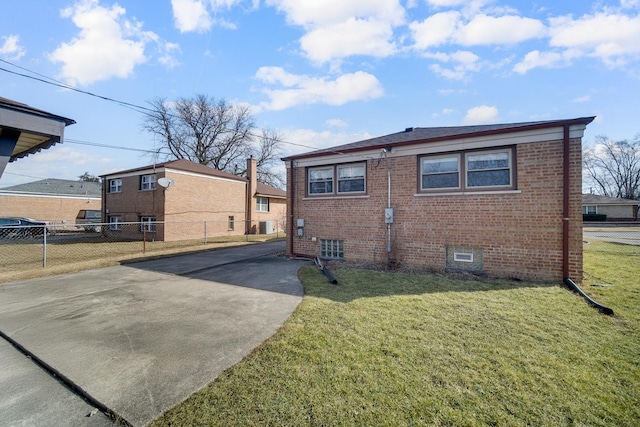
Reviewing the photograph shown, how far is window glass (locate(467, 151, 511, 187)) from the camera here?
730cm

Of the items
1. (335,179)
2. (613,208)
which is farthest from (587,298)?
(613,208)

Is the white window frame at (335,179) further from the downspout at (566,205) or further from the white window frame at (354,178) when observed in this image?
the downspout at (566,205)

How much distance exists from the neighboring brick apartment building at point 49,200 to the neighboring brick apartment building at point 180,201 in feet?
47.7

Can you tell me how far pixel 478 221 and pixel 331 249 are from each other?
4.68m

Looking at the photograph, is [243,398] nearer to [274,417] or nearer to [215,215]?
[274,417]

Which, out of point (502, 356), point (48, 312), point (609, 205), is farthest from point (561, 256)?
point (609, 205)

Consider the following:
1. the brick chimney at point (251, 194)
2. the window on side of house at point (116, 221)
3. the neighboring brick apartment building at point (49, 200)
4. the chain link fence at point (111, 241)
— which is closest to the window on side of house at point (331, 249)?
the chain link fence at point (111, 241)

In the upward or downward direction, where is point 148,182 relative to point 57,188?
downward

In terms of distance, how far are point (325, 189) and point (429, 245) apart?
161 inches

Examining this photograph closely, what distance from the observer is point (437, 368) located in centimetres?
297

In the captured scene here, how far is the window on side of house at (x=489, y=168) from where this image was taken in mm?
7293

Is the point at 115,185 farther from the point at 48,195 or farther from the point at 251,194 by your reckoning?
the point at 48,195

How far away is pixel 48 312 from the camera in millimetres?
5113

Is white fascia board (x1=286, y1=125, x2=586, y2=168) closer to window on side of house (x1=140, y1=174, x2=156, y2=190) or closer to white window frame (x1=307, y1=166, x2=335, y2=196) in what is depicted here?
white window frame (x1=307, y1=166, x2=335, y2=196)
